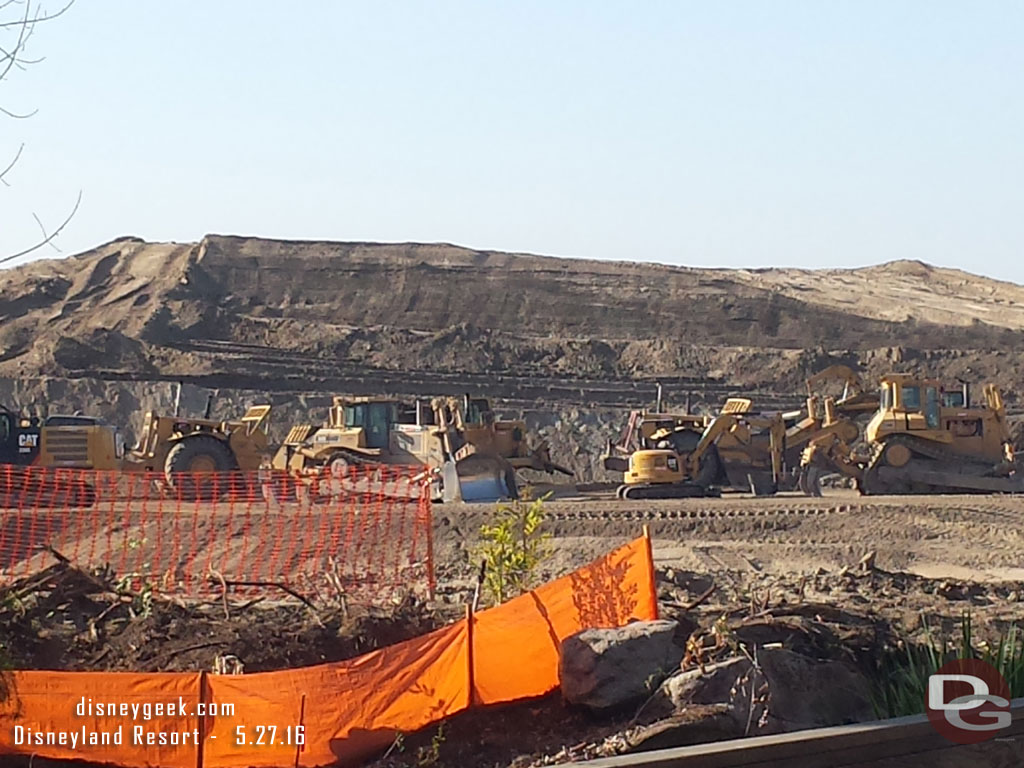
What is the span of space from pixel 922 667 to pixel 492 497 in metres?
17.8

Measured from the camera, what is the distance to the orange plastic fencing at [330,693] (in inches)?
308

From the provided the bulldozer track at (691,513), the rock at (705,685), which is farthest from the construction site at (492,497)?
the bulldozer track at (691,513)

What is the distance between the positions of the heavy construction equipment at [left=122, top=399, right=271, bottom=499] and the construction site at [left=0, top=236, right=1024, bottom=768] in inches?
2.5

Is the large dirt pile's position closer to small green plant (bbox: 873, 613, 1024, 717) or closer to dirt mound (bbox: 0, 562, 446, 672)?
dirt mound (bbox: 0, 562, 446, 672)

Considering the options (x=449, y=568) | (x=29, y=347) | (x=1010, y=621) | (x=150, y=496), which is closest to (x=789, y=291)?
(x=29, y=347)

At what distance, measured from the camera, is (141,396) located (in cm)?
4150

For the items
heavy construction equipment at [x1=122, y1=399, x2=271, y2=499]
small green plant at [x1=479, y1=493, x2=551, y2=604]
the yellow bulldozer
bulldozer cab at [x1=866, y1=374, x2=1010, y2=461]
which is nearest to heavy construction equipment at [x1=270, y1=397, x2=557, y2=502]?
heavy construction equipment at [x1=122, y1=399, x2=271, y2=499]

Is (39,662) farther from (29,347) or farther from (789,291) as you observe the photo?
(789,291)

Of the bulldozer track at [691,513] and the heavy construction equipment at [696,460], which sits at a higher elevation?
the heavy construction equipment at [696,460]

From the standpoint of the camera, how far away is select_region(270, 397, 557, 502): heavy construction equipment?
1040 inches

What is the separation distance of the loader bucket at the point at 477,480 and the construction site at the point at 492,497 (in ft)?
0.18

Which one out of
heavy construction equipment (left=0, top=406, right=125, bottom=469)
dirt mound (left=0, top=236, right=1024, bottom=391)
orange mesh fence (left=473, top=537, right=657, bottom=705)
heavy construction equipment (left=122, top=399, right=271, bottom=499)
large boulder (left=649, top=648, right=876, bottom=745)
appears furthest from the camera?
dirt mound (left=0, top=236, right=1024, bottom=391)

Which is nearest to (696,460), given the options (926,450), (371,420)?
(926,450)

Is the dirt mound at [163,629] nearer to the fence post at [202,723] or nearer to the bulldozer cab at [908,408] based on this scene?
the fence post at [202,723]
